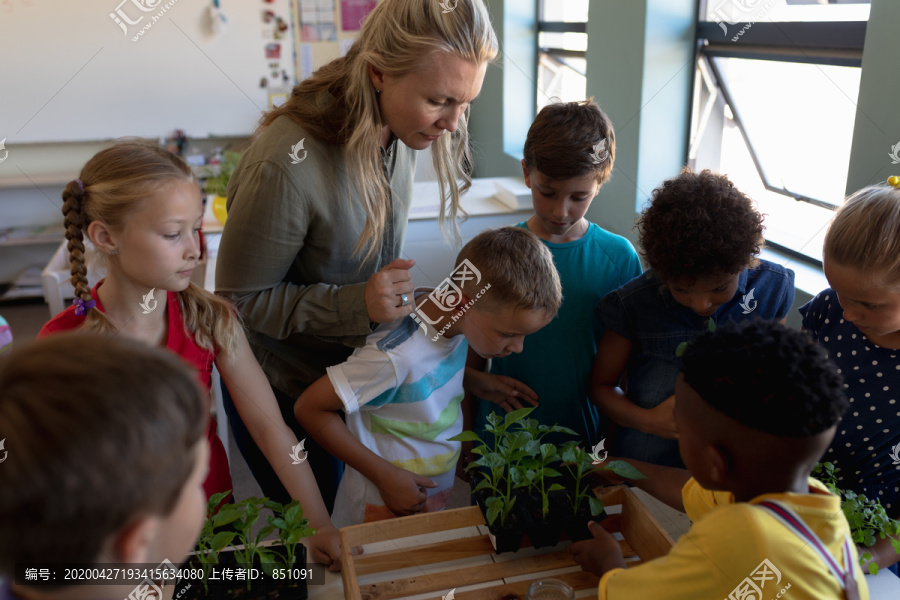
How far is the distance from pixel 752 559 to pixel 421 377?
0.76m

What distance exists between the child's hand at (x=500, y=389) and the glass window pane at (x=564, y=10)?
2448 millimetres

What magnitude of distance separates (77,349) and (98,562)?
0.20 metres

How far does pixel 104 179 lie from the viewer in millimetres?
1323

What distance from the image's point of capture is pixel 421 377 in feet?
4.62

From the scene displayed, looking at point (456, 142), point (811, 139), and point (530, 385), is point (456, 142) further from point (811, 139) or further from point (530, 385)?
point (811, 139)

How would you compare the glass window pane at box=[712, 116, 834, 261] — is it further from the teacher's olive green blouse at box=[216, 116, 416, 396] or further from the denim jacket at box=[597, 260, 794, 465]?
the teacher's olive green blouse at box=[216, 116, 416, 396]

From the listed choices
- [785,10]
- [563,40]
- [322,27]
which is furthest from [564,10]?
[322,27]

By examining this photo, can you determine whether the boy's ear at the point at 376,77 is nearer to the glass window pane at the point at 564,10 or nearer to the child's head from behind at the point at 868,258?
the child's head from behind at the point at 868,258

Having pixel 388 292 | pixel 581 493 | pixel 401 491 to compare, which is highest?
pixel 388 292

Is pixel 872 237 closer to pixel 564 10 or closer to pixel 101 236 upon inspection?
pixel 101 236

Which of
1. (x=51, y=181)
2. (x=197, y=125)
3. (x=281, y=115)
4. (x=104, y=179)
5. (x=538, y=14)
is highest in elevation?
(x=538, y=14)

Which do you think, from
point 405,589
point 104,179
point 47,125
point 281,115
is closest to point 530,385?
point 405,589

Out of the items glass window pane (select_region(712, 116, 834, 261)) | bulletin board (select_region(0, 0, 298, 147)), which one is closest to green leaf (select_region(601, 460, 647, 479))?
glass window pane (select_region(712, 116, 834, 261))

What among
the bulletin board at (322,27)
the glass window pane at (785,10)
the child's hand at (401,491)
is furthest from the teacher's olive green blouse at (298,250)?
the bulletin board at (322,27)
